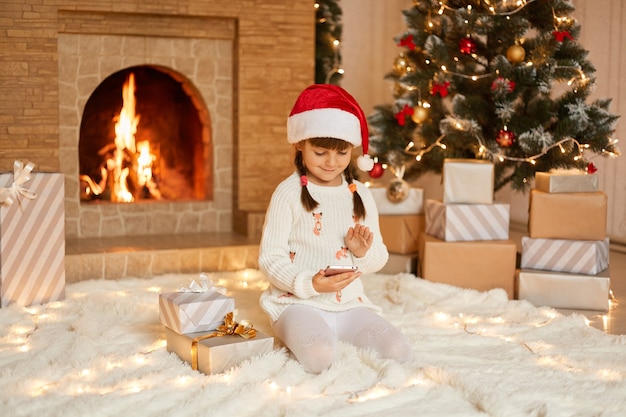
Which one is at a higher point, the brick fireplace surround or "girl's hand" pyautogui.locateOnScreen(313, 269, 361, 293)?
the brick fireplace surround

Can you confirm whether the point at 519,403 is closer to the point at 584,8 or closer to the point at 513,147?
the point at 513,147

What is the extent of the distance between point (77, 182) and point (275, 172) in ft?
3.44

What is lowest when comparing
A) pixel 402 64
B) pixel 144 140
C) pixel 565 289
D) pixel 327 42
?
pixel 565 289

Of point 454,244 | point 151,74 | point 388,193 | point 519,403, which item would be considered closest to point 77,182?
point 151,74

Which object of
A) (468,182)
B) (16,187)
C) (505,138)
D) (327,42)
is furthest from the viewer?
(327,42)

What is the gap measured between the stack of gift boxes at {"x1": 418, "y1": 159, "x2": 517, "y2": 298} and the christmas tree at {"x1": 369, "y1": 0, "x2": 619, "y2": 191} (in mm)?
341

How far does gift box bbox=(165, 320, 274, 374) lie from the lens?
2.22m

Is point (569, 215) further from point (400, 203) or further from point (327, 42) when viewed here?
point (327, 42)

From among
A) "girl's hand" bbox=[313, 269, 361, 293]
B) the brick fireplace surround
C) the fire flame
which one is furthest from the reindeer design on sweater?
the fire flame

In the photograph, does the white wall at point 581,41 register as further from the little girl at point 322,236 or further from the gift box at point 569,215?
the little girl at point 322,236

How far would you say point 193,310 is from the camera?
2.34 m

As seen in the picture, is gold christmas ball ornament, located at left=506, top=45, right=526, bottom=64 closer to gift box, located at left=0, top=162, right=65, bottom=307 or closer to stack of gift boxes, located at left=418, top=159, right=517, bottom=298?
stack of gift boxes, located at left=418, top=159, right=517, bottom=298

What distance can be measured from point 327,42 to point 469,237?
181cm

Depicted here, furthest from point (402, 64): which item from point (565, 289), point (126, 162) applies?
point (126, 162)
